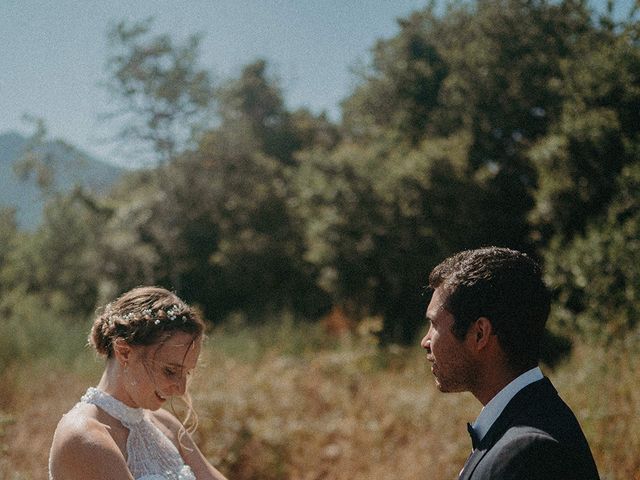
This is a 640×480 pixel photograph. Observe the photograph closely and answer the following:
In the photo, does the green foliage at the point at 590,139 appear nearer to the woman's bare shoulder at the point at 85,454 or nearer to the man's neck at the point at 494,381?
the man's neck at the point at 494,381

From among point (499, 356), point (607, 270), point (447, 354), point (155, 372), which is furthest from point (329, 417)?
point (499, 356)

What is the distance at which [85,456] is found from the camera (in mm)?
2180

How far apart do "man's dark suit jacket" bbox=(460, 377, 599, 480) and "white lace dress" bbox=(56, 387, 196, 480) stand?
49.4 inches

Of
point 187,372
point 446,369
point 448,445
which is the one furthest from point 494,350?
point 448,445

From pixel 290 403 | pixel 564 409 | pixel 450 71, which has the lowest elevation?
pixel 290 403

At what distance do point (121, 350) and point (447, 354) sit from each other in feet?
4.09

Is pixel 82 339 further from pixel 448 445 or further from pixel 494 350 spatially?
pixel 494 350

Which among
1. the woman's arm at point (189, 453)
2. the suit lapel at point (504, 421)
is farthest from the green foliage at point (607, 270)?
the suit lapel at point (504, 421)

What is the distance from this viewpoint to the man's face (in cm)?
202

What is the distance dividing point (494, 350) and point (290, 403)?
5154mm

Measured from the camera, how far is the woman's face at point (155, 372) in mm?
2490

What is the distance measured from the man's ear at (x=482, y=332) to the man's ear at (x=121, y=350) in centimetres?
131

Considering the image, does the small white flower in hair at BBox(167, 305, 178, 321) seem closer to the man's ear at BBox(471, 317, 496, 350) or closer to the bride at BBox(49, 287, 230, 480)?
the bride at BBox(49, 287, 230, 480)

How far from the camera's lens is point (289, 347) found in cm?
1112
